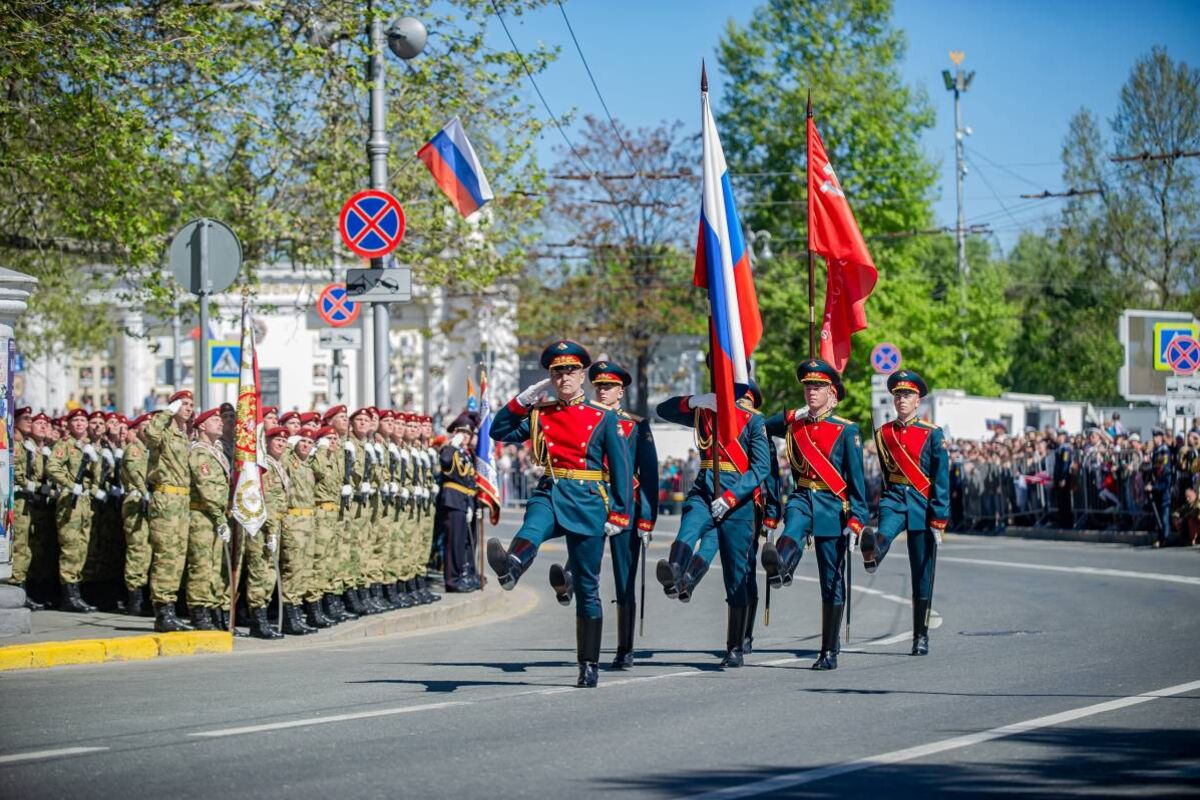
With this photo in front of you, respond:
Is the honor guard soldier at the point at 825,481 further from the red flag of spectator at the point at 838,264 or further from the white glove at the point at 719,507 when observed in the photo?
the red flag of spectator at the point at 838,264

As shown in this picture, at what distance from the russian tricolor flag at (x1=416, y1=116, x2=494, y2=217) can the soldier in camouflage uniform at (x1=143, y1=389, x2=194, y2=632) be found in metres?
7.13

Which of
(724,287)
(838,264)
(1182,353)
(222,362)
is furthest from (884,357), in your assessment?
(724,287)

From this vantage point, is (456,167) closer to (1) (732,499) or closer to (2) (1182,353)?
(1) (732,499)

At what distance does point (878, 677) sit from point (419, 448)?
8.02 meters

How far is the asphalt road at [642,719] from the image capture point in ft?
25.5

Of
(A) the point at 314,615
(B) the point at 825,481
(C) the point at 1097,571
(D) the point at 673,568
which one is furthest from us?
(C) the point at 1097,571

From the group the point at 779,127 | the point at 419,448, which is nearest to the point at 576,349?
the point at 419,448

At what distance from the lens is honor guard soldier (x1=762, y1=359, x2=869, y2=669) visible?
502 inches

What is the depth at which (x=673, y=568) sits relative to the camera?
38.1 feet

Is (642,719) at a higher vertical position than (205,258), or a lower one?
lower

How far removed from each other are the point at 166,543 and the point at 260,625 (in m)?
1.01

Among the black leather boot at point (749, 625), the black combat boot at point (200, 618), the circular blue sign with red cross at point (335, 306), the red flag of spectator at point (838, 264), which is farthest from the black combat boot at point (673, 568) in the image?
the circular blue sign with red cross at point (335, 306)

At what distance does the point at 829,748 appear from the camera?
863cm

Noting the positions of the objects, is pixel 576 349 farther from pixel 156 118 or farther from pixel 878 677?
pixel 156 118
